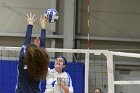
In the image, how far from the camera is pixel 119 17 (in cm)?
851

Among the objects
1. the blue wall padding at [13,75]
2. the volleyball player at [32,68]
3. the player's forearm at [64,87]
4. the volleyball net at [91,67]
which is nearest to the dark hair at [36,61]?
the volleyball player at [32,68]

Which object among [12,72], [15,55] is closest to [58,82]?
[12,72]

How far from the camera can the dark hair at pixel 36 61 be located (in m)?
2.12

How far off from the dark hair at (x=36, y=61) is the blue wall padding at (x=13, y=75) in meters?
3.91

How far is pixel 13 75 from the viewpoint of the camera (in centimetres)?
653

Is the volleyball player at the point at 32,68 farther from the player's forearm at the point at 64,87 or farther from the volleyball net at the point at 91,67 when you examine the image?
the volleyball net at the point at 91,67

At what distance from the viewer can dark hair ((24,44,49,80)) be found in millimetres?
2125

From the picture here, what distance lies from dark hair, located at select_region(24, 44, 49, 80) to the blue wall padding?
3.91 m

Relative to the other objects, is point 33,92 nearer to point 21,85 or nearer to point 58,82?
point 21,85

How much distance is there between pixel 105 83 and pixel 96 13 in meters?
1.76

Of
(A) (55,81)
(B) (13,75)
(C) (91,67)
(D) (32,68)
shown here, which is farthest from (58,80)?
(C) (91,67)

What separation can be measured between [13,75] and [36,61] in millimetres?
4519

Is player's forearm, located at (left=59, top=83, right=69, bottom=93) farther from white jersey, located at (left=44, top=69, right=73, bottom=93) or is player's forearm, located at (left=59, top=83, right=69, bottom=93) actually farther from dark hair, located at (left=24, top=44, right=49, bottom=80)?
dark hair, located at (left=24, top=44, right=49, bottom=80)

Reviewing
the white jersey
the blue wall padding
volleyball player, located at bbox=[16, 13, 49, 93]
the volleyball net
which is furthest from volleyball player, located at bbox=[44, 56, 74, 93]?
the volleyball net
